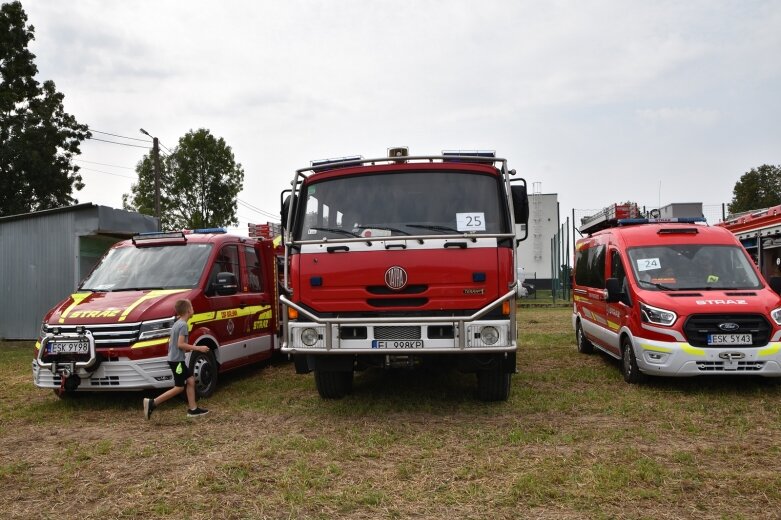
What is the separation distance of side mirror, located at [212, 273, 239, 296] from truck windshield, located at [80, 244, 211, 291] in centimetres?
25

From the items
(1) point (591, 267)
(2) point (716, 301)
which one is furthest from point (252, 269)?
(2) point (716, 301)

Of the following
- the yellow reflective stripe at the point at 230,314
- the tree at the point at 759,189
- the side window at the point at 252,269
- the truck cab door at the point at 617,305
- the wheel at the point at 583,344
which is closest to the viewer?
the yellow reflective stripe at the point at 230,314

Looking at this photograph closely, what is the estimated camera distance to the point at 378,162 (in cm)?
670

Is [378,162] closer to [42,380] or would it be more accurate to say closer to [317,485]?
[317,485]

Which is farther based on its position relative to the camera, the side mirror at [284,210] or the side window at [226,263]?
the side window at [226,263]

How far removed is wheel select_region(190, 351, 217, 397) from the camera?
7.46 m

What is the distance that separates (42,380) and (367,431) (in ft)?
12.8

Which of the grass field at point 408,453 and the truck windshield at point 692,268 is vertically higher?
the truck windshield at point 692,268

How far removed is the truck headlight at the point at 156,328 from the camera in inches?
273

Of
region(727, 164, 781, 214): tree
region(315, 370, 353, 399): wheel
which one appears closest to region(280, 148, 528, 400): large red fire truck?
region(315, 370, 353, 399): wheel

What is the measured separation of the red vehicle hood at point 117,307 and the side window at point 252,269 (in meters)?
1.67

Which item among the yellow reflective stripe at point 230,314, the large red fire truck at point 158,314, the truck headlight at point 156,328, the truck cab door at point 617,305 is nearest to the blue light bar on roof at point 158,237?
the large red fire truck at point 158,314

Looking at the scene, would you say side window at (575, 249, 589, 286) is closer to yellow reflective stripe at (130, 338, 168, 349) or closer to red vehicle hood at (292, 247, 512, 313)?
red vehicle hood at (292, 247, 512, 313)

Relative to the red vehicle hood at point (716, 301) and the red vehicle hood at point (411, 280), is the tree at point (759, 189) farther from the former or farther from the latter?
the red vehicle hood at point (411, 280)
